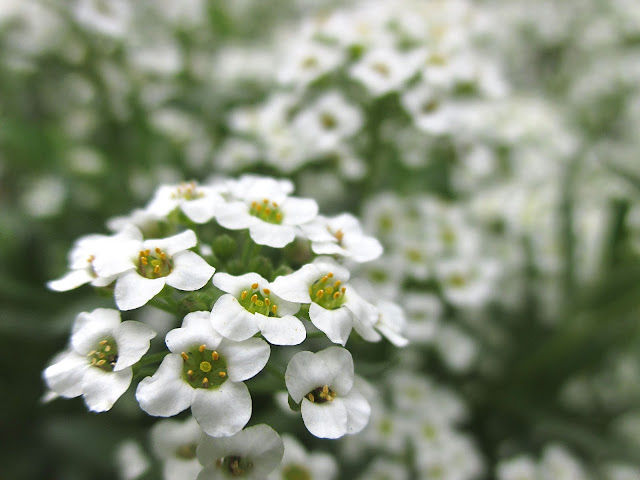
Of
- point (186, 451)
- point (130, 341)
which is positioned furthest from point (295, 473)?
point (130, 341)

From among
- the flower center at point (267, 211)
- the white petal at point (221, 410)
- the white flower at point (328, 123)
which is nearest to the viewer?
the white petal at point (221, 410)

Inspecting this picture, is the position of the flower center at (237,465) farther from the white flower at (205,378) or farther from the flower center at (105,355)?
the flower center at (105,355)

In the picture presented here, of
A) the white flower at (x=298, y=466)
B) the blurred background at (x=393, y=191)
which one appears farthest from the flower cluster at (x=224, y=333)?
the blurred background at (x=393, y=191)

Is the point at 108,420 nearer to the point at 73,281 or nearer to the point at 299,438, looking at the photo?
the point at 299,438

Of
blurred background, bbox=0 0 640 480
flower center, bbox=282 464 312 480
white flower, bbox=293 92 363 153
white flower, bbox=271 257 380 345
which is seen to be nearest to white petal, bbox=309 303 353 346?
white flower, bbox=271 257 380 345

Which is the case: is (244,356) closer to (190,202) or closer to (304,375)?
(304,375)

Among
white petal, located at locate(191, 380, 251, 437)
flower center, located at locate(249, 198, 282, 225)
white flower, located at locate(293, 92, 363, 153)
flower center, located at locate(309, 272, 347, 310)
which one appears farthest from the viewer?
white flower, located at locate(293, 92, 363, 153)

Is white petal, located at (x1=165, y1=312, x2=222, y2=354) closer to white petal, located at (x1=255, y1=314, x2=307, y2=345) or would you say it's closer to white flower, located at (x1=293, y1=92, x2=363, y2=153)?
white petal, located at (x1=255, y1=314, x2=307, y2=345)
